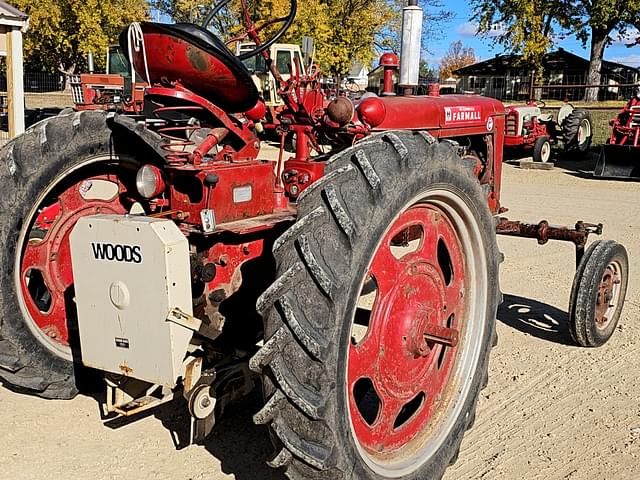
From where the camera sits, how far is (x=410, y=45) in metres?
4.98

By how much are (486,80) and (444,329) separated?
171ft

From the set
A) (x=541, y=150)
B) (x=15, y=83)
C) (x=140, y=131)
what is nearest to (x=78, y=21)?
(x=15, y=83)

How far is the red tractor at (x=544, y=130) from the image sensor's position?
54.6 feet

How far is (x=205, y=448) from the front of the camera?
345cm

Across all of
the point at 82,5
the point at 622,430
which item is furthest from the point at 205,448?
the point at 82,5

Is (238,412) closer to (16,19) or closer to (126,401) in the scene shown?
(126,401)

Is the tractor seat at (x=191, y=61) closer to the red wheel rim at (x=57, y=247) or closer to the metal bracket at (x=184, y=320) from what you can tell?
the red wheel rim at (x=57, y=247)

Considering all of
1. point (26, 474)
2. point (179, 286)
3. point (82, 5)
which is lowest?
point (26, 474)

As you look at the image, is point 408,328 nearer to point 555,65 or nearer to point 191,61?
point 191,61

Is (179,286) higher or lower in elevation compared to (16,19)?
lower

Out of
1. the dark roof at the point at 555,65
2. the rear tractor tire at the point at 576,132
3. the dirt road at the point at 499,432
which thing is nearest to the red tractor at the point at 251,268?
the dirt road at the point at 499,432

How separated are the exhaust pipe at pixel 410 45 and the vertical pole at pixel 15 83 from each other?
31.6ft

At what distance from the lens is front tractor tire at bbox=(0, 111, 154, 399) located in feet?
10.7

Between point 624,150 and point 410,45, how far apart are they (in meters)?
11.0
